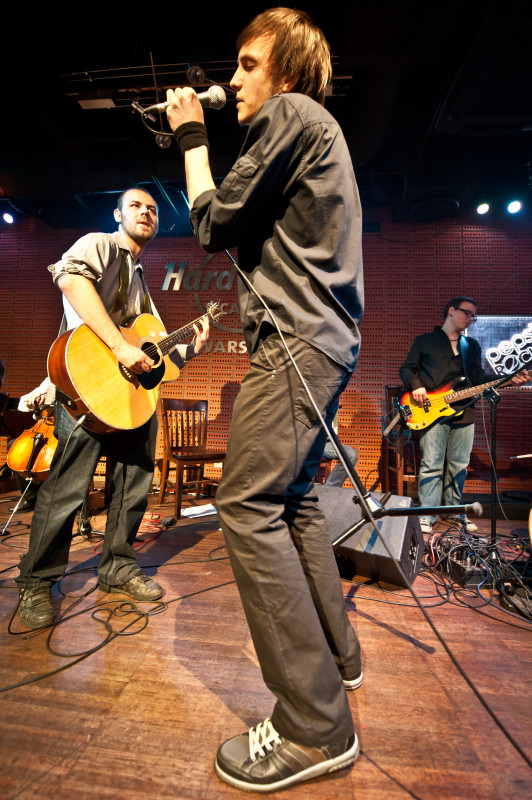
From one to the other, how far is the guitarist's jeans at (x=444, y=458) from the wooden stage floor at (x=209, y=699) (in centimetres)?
199

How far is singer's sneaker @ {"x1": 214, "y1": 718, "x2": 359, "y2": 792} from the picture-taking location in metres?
0.98

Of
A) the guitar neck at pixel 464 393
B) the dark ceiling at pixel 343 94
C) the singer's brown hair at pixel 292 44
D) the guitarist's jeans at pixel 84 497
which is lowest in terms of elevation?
the guitarist's jeans at pixel 84 497

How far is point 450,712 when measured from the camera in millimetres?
1335

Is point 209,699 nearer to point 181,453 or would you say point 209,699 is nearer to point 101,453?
point 101,453

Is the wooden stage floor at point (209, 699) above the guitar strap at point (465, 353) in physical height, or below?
below

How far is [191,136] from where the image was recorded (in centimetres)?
124

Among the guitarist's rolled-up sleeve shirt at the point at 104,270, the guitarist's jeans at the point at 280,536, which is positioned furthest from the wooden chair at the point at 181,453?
the guitarist's jeans at the point at 280,536

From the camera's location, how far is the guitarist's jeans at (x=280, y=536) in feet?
3.19

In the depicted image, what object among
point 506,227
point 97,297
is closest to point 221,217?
point 97,297

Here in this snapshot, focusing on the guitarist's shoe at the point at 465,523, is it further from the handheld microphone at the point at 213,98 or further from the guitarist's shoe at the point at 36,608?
the handheld microphone at the point at 213,98

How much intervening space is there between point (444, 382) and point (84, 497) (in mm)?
3906

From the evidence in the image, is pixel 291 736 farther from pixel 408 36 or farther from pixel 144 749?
pixel 408 36

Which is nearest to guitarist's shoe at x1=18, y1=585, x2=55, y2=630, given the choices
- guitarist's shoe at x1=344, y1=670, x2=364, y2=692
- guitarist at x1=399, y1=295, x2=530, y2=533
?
guitarist's shoe at x1=344, y1=670, x2=364, y2=692

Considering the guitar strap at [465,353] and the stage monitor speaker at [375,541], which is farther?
the guitar strap at [465,353]
